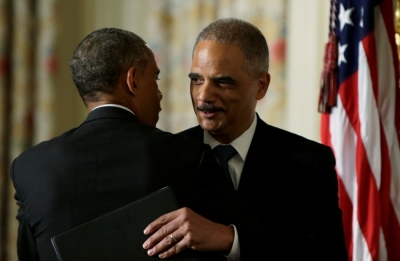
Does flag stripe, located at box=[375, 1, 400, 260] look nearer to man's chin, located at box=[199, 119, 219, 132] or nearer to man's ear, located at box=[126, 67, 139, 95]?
man's chin, located at box=[199, 119, 219, 132]

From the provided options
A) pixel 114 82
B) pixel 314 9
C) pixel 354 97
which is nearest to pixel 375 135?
pixel 354 97

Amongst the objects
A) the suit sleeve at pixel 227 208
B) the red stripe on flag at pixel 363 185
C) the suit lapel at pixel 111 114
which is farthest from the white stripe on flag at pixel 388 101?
the suit lapel at pixel 111 114

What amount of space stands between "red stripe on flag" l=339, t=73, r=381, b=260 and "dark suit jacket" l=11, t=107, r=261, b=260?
4.33 ft

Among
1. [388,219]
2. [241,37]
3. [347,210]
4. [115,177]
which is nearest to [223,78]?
[241,37]

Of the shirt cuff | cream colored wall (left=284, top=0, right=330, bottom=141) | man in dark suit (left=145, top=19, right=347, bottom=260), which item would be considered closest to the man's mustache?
man in dark suit (left=145, top=19, right=347, bottom=260)

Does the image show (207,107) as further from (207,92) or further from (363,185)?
(363,185)

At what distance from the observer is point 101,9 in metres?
4.57

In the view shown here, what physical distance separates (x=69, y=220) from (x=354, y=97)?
177 cm

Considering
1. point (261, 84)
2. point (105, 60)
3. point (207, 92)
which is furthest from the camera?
point (261, 84)

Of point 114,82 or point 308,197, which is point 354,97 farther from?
point 114,82

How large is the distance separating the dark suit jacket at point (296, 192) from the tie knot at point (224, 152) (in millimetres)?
60

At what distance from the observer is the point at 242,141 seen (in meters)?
2.20

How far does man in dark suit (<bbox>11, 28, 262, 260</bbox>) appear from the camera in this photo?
5.57 ft

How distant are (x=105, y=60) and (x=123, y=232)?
53 cm
